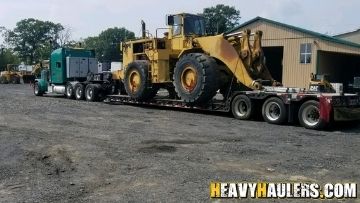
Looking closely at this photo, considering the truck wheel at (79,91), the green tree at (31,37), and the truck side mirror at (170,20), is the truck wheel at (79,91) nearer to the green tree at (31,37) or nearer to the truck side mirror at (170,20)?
the truck side mirror at (170,20)

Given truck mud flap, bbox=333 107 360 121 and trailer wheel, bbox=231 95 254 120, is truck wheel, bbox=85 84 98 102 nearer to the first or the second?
trailer wheel, bbox=231 95 254 120

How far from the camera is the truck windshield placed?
1852 cm

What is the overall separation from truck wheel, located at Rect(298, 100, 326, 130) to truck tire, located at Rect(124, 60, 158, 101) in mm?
7416

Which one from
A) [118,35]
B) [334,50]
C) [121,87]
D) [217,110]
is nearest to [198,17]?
[217,110]

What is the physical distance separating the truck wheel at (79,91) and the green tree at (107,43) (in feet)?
291

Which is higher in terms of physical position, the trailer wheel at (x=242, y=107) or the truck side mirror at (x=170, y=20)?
the truck side mirror at (x=170, y=20)

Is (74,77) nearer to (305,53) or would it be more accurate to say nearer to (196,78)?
(196,78)

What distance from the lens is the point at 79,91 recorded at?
24500 mm

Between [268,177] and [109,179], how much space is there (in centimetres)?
260

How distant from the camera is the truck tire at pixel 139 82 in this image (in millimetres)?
19375

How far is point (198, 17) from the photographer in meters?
18.9

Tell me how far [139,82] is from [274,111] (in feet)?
22.5

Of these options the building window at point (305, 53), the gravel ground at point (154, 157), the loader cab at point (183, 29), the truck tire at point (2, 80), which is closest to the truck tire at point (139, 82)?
the loader cab at point (183, 29)

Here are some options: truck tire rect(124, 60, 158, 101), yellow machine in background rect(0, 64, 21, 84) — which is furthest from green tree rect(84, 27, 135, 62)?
truck tire rect(124, 60, 158, 101)
